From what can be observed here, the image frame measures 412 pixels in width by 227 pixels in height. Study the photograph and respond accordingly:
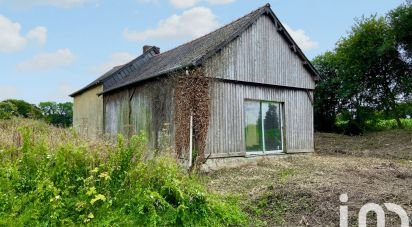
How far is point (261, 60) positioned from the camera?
11852 mm

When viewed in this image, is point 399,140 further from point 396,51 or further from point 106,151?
point 106,151

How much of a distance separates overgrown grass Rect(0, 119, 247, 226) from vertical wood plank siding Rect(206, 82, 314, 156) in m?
4.53

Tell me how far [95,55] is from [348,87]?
17710 mm

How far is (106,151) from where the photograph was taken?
18.9 feet

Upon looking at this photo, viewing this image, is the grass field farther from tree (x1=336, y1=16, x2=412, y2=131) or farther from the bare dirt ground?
tree (x1=336, y1=16, x2=412, y2=131)

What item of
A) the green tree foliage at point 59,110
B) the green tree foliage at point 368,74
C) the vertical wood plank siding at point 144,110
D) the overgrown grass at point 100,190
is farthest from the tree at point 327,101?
the green tree foliage at point 59,110

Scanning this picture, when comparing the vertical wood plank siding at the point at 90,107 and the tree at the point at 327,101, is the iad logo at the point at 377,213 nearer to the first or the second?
the vertical wood plank siding at the point at 90,107

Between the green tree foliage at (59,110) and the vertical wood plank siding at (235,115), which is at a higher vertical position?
the green tree foliage at (59,110)

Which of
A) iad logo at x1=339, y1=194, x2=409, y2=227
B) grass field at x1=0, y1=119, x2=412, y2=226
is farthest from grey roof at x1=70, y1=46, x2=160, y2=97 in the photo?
iad logo at x1=339, y1=194, x2=409, y2=227

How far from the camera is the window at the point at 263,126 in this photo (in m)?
11.2

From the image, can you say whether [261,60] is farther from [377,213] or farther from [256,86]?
[377,213]

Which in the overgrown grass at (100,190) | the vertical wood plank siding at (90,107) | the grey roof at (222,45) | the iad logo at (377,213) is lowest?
the iad logo at (377,213)

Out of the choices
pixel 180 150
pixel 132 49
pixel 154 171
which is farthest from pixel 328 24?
pixel 132 49

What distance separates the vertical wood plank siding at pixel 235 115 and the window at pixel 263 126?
0.75ft
